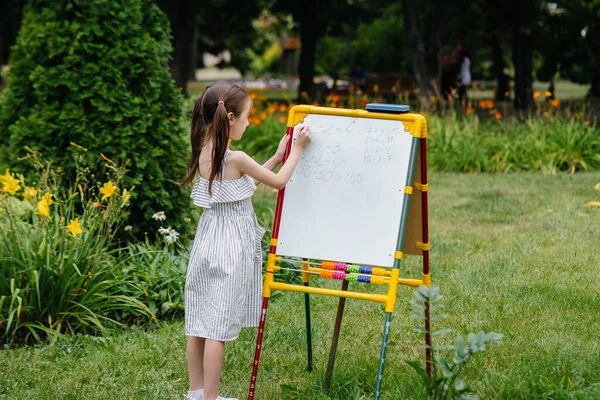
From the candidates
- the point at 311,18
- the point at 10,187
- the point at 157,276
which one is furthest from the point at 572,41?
the point at 10,187

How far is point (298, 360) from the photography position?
4441mm

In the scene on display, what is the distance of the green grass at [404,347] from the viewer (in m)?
3.94

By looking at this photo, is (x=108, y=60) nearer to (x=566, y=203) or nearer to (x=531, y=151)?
(x=566, y=203)

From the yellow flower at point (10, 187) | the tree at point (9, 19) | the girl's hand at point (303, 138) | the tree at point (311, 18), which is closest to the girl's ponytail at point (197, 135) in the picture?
the girl's hand at point (303, 138)

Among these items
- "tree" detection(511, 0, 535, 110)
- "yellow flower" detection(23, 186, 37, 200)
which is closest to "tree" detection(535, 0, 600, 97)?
"tree" detection(511, 0, 535, 110)

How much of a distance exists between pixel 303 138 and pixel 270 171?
0.21m

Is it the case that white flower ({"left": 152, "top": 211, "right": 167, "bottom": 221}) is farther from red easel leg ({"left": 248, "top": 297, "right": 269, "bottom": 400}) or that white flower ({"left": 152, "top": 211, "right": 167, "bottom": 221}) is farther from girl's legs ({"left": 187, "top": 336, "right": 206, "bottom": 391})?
red easel leg ({"left": 248, "top": 297, "right": 269, "bottom": 400})

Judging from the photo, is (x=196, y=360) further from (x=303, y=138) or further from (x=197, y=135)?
(x=303, y=138)

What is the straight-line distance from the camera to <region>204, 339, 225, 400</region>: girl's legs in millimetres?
3627

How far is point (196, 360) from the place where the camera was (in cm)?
380

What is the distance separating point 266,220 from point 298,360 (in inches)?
102

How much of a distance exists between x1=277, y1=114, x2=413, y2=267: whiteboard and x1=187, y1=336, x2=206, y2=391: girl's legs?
577 mm

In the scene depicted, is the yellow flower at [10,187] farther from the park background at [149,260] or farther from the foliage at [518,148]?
the foliage at [518,148]

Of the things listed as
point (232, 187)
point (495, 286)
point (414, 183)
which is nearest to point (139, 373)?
point (232, 187)
